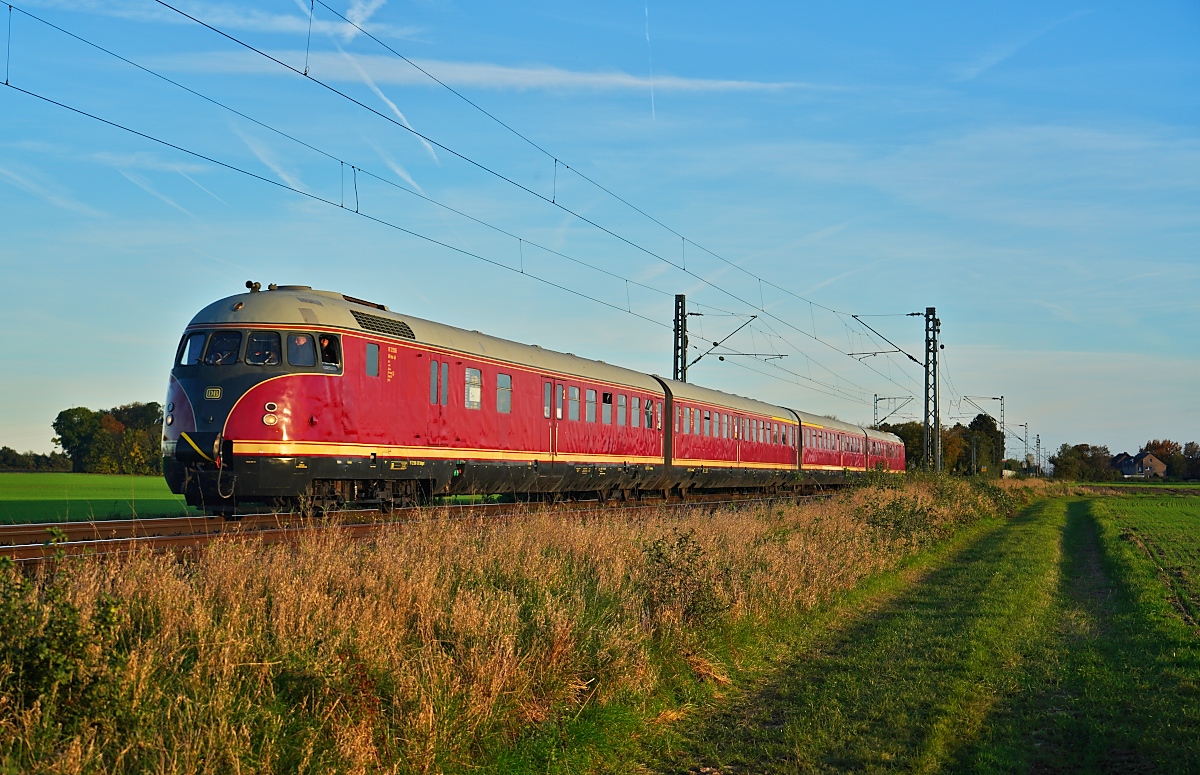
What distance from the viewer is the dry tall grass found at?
534 centimetres

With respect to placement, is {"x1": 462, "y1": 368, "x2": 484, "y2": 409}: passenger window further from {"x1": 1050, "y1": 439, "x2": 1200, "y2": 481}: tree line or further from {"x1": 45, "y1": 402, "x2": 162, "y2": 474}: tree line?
Answer: {"x1": 1050, "y1": 439, "x2": 1200, "y2": 481}: tree line

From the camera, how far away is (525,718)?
7.17 meters

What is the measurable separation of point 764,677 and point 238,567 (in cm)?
515

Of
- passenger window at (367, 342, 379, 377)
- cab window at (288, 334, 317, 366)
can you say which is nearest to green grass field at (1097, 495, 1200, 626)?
passenger window at (367, 342, 379, 377)

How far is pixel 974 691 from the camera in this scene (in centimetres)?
921

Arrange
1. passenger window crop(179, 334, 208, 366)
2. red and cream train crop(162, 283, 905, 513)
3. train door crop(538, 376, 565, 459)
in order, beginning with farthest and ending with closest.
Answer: train door crop(538, 376, 565, 459) < passenger window crop(179, 334, 208, 366) < red and cream train crop(162, 283, 905, 513)

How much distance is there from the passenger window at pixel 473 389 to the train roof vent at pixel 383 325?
200cm

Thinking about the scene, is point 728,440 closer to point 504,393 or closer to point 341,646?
point 504,393

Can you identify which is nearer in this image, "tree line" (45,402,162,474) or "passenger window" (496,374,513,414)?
"passenger window" (496,374,513,414)

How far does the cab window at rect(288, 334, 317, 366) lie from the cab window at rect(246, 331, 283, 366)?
0.60 ft

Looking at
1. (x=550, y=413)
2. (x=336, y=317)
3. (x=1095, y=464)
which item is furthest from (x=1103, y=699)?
(x=1095, y=464)

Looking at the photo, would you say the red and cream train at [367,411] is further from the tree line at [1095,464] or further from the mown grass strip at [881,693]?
the tree line at [1095,464]

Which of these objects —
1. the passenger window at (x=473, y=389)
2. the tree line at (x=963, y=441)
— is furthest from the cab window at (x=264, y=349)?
the tree line at (x=963, y=441)

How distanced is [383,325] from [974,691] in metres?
12.6
